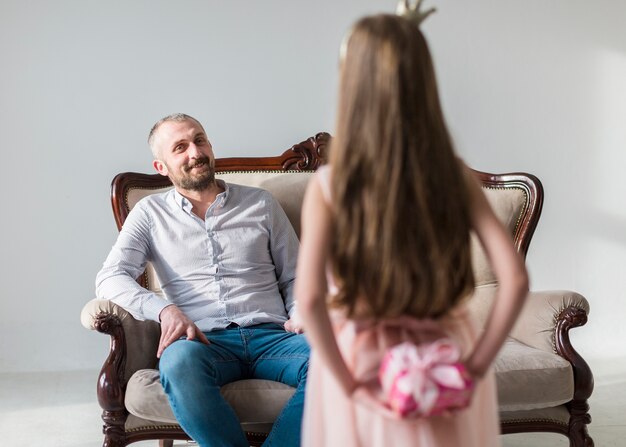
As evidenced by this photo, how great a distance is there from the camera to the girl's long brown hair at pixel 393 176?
1220 millimetres

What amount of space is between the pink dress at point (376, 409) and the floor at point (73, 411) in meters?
1.70

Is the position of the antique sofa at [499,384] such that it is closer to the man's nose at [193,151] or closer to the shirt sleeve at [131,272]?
the shirt sleeve at [131,272]

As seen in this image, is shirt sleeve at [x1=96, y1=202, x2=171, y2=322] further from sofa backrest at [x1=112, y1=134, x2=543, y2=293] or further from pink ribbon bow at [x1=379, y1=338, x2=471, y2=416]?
pink ribbon bow at [x1=379, y1=338, x2=471, y2=416]

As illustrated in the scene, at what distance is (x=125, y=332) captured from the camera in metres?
2.43

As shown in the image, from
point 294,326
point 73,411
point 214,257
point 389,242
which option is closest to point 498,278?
point 389,242

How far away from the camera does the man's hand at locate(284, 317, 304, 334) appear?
8.05 ft

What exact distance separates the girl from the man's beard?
4.52 ft

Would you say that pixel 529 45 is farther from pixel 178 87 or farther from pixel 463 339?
pixel 463 339

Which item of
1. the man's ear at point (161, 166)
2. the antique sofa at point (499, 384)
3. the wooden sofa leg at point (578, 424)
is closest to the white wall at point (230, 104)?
the man's ear at point (161, 166)

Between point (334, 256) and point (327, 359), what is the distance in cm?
16

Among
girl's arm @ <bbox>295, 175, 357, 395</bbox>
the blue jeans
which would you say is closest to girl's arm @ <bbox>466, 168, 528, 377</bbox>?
girl's arm @ <bbox>295, 175, 357, 395</bbox>

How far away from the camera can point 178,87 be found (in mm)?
3785

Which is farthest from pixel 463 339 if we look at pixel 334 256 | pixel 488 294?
pixel 488 294

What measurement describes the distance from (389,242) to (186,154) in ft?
4.98
